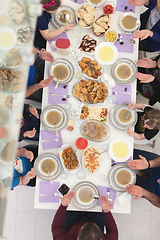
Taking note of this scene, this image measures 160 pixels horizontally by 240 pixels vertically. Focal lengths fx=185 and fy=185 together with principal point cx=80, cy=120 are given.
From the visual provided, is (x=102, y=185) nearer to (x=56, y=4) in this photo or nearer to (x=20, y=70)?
(x=20, y=70)

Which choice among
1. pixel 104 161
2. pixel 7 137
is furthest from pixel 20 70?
pixel 104 161

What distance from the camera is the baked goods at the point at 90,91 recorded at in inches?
77.5

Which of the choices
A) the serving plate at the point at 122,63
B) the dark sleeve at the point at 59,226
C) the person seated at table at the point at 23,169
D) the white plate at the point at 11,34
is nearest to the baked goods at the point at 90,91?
the serving plate at the point at 122,63

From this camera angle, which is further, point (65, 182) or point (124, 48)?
point (124, 48)

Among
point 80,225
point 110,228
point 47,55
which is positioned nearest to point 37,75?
point 47,55

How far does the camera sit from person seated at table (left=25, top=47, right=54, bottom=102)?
2021mm

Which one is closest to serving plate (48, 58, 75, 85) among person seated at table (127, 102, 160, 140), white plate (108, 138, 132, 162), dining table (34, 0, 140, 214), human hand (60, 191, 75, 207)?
dining table (34, 0, 140, 214)

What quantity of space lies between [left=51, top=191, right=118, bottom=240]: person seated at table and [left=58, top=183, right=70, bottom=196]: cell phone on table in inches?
1.8

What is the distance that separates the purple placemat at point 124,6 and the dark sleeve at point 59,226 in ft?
7.49

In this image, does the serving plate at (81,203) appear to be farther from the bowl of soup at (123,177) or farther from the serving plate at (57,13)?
the serving plate at (57,13)

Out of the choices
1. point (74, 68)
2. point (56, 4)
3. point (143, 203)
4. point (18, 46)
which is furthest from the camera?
point (143, 203)

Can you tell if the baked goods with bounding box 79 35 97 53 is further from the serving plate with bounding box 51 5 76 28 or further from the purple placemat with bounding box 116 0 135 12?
the purple placemat with bounding box 116 0 135 12

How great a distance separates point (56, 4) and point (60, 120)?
1154 mm

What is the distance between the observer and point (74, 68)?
207 centimetres
